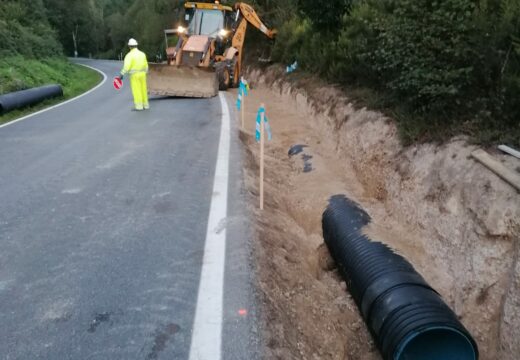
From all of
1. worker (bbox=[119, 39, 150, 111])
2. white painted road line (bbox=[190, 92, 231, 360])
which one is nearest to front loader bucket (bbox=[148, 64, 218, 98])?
worker (bbox=[119, 39, 150, 111])

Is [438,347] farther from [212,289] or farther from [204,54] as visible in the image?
[204,54]

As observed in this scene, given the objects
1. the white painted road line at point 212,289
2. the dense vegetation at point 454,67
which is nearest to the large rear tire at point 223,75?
the dense vegetation at point 454,67

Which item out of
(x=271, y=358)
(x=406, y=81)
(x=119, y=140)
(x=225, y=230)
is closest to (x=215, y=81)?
(x=119, y=140)

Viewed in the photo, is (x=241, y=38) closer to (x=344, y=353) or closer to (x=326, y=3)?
(x=326, y=3)

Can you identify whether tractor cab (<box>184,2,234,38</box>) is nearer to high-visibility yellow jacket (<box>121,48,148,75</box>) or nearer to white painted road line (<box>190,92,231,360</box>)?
high-visibility yellow jacket (<box>121,48,148,75</box>)

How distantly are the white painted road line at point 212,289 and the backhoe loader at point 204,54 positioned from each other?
27.0ft

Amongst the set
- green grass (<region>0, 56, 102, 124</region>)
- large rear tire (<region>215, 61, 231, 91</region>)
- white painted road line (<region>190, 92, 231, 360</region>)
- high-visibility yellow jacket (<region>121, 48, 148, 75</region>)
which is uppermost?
high-visibility yellow jacket (<region>121, 48, 148, 75</region>)

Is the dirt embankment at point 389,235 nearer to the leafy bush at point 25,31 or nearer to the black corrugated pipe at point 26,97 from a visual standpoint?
the black corrugated pipe at point 26,97

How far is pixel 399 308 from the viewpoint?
11.2 feet

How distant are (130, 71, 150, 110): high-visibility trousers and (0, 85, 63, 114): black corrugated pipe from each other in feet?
11.1

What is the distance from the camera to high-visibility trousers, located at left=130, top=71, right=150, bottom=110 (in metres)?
10.8

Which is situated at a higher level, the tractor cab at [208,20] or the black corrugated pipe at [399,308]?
the tractor cab at [208,20]

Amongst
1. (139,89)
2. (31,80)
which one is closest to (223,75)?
(139,89)

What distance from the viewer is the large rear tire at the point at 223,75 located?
1480cm
